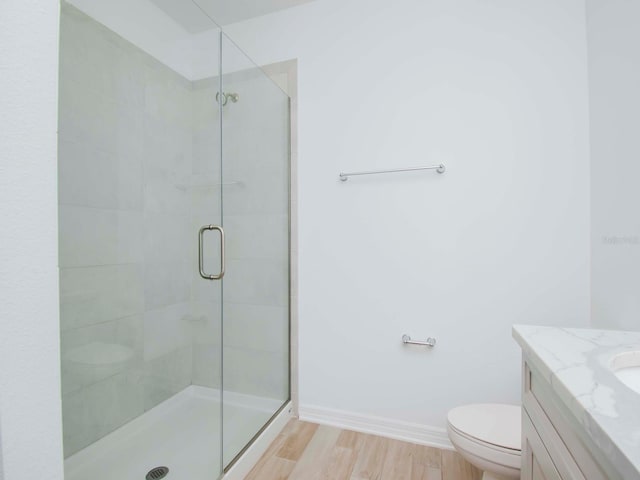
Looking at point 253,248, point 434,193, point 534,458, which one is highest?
point 434,193

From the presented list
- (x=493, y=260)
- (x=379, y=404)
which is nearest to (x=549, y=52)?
(x=493, y=260)

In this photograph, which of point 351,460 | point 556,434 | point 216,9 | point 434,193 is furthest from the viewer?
point 216,9

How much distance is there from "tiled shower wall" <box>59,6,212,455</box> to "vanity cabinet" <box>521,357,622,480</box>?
1376 mm

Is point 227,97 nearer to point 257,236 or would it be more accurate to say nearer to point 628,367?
point 257,236

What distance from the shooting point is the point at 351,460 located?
61.3 inches

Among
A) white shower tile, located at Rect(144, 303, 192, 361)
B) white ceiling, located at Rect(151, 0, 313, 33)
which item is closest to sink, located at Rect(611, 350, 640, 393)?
white shower tile, located at Rect(144, 303, 192, 361)

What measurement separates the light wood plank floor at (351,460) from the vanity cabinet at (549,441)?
656mm

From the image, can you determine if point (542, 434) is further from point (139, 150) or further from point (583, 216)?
point (139, 150)

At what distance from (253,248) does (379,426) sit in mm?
1207

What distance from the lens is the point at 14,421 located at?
556mm

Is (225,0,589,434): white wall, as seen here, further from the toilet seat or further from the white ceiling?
the toilet seat

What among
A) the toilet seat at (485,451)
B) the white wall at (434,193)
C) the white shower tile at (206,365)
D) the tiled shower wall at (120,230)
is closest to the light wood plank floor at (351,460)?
the white wall at (434,193)

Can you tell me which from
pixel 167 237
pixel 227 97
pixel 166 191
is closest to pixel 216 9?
pixel 227 97

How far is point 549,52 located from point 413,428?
199 cm
